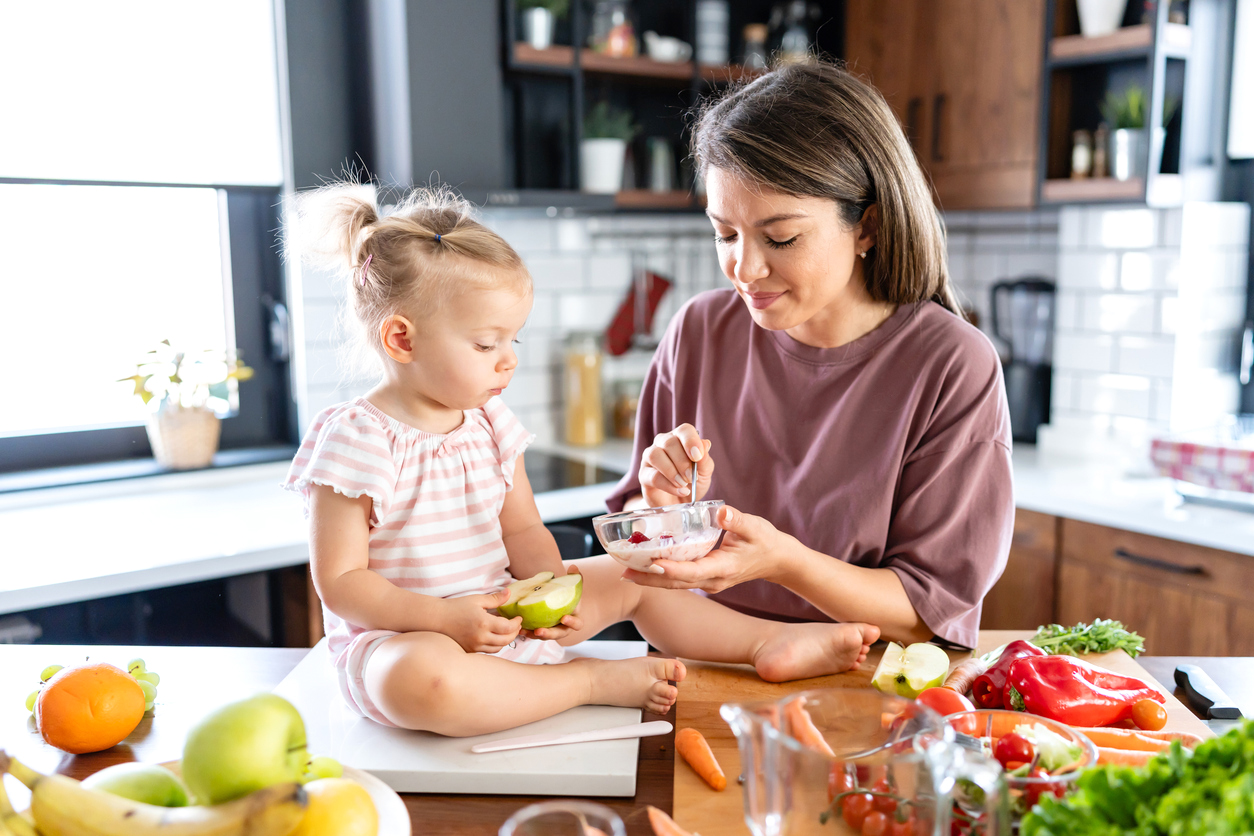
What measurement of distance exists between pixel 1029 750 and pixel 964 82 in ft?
8.51

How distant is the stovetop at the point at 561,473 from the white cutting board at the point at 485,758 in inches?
58.5

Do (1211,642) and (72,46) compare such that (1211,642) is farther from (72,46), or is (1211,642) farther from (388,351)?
(72,46)

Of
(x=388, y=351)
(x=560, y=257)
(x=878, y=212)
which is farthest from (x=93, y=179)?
(x=878, y=212)

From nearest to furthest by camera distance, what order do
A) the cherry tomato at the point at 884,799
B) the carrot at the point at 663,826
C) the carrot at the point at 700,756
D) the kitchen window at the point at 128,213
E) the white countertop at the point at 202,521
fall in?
the cherry tomato at the point at 884,799 < the carrot at the point at 663,826 < the carrot at the point at 700,756 < the white countertop at the point at 202,521 < the kitchen window at the point at 128,213

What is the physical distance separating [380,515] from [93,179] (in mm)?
1729

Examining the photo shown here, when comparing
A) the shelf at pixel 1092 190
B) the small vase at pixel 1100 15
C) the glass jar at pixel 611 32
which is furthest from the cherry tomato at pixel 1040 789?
the glass jar at pixel 611 32

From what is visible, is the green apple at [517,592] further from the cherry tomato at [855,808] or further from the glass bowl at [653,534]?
the cherry tomato at [855,808]

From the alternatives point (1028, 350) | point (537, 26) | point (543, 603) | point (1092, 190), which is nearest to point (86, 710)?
point (543, 603)

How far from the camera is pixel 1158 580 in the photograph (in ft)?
7.70

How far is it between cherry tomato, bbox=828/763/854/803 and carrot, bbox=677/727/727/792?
0.25 meters

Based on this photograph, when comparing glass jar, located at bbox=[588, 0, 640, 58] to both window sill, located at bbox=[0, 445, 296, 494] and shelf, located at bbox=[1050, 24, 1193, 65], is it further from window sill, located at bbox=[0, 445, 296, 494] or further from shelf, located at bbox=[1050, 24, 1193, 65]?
window sill, located at bbox=[0, 445, 296, 494]

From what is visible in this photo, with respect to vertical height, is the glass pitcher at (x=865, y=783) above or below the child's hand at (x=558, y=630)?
above

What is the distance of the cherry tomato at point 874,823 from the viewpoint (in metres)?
0.75

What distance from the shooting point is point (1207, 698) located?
1205 mm
